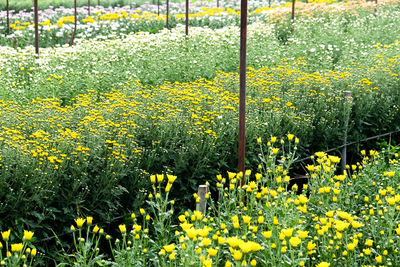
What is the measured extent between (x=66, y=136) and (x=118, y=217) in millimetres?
776

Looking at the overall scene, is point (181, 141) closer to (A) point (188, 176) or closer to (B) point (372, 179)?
(A) point (188, 176)

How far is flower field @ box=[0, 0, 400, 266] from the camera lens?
10.3 ft

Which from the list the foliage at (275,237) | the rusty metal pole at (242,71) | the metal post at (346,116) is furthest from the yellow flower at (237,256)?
the metal post at (346,116)

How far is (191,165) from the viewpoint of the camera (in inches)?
192

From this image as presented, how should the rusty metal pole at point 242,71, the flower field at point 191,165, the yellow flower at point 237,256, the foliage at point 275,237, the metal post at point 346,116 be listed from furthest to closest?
the metal post at point 346,116, the rusty metal pole at point 242,71, the flower field at point 191,165, the foliage at point 275,237, the yellow flower at point 237,256

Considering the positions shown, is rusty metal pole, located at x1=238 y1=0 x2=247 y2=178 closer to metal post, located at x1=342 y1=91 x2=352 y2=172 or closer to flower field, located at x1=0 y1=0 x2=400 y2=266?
flower field, located at x1=0 y1=0 x2=400 y2=266

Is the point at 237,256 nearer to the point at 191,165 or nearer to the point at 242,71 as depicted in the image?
the point at 242,71

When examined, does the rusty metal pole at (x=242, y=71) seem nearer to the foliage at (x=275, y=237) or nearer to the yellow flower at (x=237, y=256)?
the foliage at (x=275, y=237)

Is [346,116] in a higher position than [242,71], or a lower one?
lower

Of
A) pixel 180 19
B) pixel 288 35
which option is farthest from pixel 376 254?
pixel 180 19

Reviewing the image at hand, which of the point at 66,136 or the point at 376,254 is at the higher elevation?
the point at 66,136

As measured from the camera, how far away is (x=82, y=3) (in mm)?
20562

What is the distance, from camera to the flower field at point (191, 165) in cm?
313

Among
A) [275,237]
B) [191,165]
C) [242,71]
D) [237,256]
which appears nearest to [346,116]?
[191,165]
